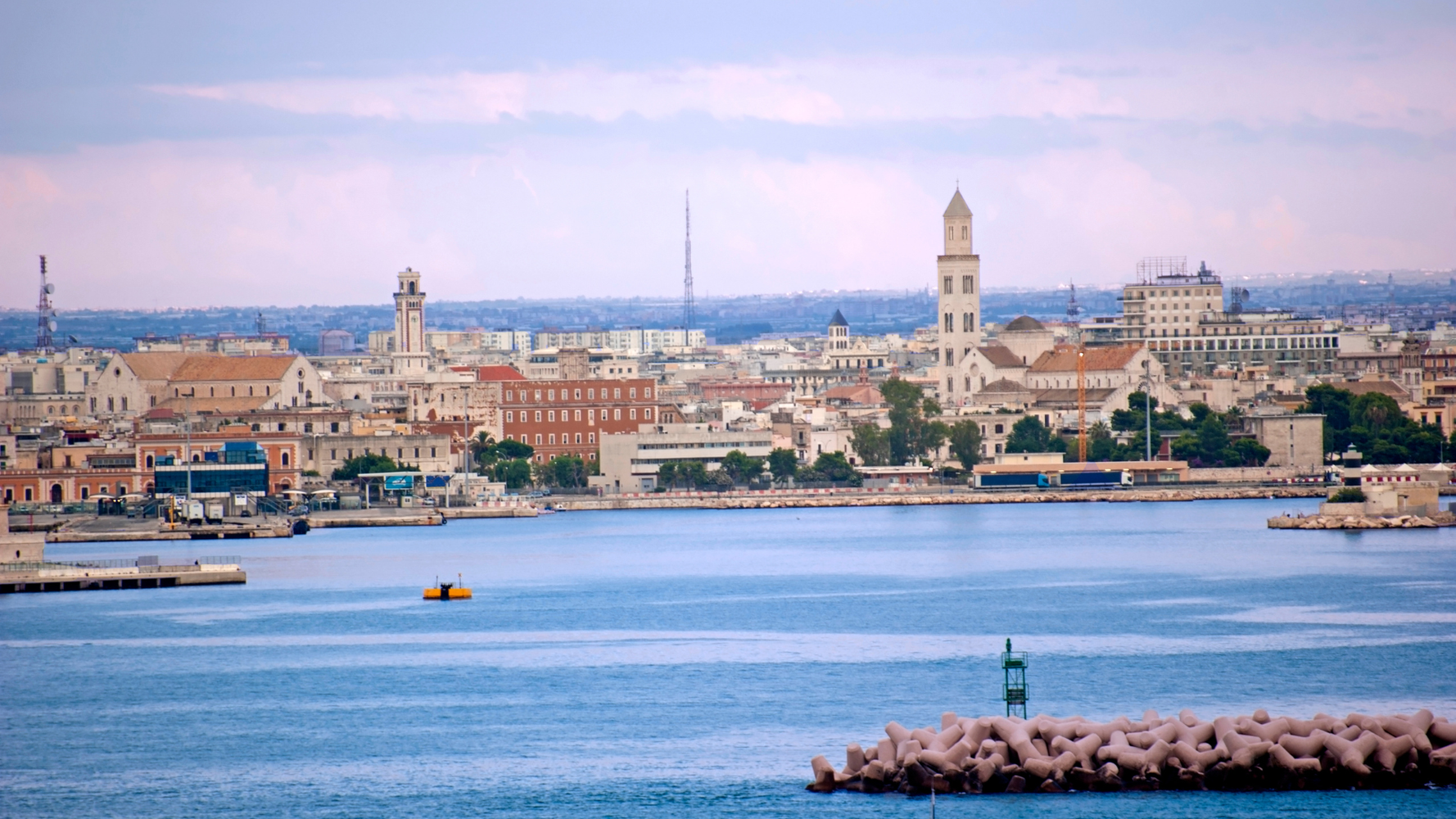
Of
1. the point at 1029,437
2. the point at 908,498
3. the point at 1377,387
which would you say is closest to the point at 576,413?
the point at 908,498

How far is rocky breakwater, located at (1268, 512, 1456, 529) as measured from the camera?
53.8 metres

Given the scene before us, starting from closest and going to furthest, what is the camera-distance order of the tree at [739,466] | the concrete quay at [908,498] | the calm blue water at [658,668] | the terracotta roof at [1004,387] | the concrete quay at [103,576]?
the calm blue water at [658,668], the concrete quay at [103,576], the concrete quay at [908,498], the tree at [739,466], the terracotta roof at [1004,387]

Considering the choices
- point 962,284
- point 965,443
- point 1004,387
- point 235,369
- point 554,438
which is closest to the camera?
point 965,443

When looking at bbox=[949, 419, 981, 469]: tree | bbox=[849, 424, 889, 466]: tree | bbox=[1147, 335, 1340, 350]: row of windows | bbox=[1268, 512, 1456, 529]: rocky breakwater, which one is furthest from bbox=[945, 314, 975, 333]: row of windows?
bbox=[1268, 512, 1456, 529]: rocky breakwater

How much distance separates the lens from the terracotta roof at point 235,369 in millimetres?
79875

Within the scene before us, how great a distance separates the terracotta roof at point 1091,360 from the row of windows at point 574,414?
687 inches

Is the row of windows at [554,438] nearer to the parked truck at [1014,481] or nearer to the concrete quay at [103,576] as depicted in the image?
the parked truck at [1014,481]

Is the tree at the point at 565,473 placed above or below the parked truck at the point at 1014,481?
above

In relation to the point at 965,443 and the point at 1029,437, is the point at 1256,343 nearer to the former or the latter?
the point at 1029,437

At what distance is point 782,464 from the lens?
7281 cm

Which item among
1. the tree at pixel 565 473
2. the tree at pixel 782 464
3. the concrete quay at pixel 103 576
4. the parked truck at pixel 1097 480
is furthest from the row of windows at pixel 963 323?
the concrete quay at pixel 103 576

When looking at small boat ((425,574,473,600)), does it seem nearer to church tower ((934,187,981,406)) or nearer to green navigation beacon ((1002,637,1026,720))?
green navigation beacon ((1002,637,1026,720))

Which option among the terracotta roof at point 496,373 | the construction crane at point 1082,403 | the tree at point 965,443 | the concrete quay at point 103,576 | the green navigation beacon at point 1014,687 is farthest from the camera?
the terracotta roof at point 496,373

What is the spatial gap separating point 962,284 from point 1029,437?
13.7 meters
